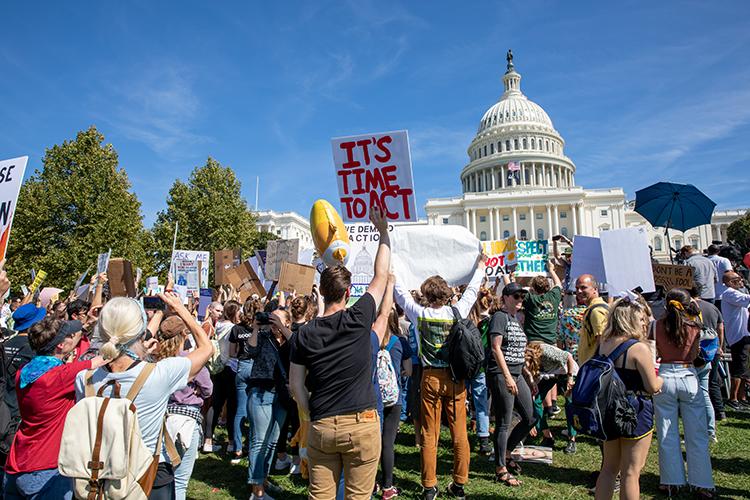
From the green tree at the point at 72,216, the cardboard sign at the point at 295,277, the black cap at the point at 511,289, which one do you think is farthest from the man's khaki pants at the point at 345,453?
the green tree at the point at 72,216

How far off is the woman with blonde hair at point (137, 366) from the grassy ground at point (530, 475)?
9.01 ft

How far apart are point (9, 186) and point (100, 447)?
2766mm

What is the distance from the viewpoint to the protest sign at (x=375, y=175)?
4.64 metres

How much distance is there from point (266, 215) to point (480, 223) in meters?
40.1

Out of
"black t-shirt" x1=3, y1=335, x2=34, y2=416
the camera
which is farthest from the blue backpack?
"black t-shirt" x1=3, y1=335, x2=34, y2=416

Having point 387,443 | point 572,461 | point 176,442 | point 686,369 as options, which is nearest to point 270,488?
point 387,443

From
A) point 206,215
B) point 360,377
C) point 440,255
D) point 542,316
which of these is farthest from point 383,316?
point 206,215

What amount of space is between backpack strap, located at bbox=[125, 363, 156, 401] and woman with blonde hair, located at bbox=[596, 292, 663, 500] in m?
3.03

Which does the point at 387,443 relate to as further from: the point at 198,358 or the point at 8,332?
the point at 8,332

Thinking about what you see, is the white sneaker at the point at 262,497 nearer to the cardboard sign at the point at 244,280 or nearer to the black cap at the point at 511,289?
the black cap at the point at 511,289

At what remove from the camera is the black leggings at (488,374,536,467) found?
16.4ft

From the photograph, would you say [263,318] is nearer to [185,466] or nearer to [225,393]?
[185,466]

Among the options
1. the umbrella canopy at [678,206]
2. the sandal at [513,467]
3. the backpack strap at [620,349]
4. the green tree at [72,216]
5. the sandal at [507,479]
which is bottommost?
the sandal at [507,479]

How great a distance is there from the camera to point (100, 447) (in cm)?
234
